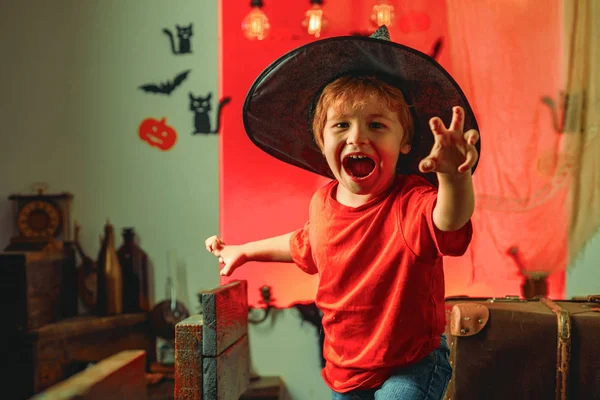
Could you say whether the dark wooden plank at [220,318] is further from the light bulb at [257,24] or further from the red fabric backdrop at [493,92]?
the light bulb at [257,24]

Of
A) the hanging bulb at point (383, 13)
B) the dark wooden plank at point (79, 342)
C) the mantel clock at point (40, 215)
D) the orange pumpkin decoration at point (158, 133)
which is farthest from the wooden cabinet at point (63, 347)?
the hanging bulb at point (383, 13)

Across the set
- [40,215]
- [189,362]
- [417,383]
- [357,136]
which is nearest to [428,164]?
[357,136]

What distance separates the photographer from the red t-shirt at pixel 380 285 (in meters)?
1.01

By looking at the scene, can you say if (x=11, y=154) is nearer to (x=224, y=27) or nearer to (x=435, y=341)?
(x=224, y=27)

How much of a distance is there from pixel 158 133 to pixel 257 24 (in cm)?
68

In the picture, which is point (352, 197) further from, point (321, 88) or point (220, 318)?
point (220, 318)

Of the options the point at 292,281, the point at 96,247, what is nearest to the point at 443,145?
the point at 292,281

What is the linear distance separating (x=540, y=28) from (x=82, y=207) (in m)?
2.24

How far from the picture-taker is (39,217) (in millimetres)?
2314

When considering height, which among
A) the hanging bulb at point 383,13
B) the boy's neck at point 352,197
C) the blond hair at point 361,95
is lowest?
the boy's neck at point 352,197

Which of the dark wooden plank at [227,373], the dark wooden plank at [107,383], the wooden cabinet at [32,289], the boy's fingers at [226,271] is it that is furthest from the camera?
the wooden cabinet at [32,289]

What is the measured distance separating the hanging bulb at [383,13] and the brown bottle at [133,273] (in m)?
1.48

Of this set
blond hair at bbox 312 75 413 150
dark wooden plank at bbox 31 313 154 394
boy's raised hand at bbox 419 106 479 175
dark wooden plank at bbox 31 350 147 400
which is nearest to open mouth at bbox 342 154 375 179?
blond hair at bbox 312 75 413 150

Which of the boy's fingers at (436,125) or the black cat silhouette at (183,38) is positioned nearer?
the boy's fingers at (436,125)
